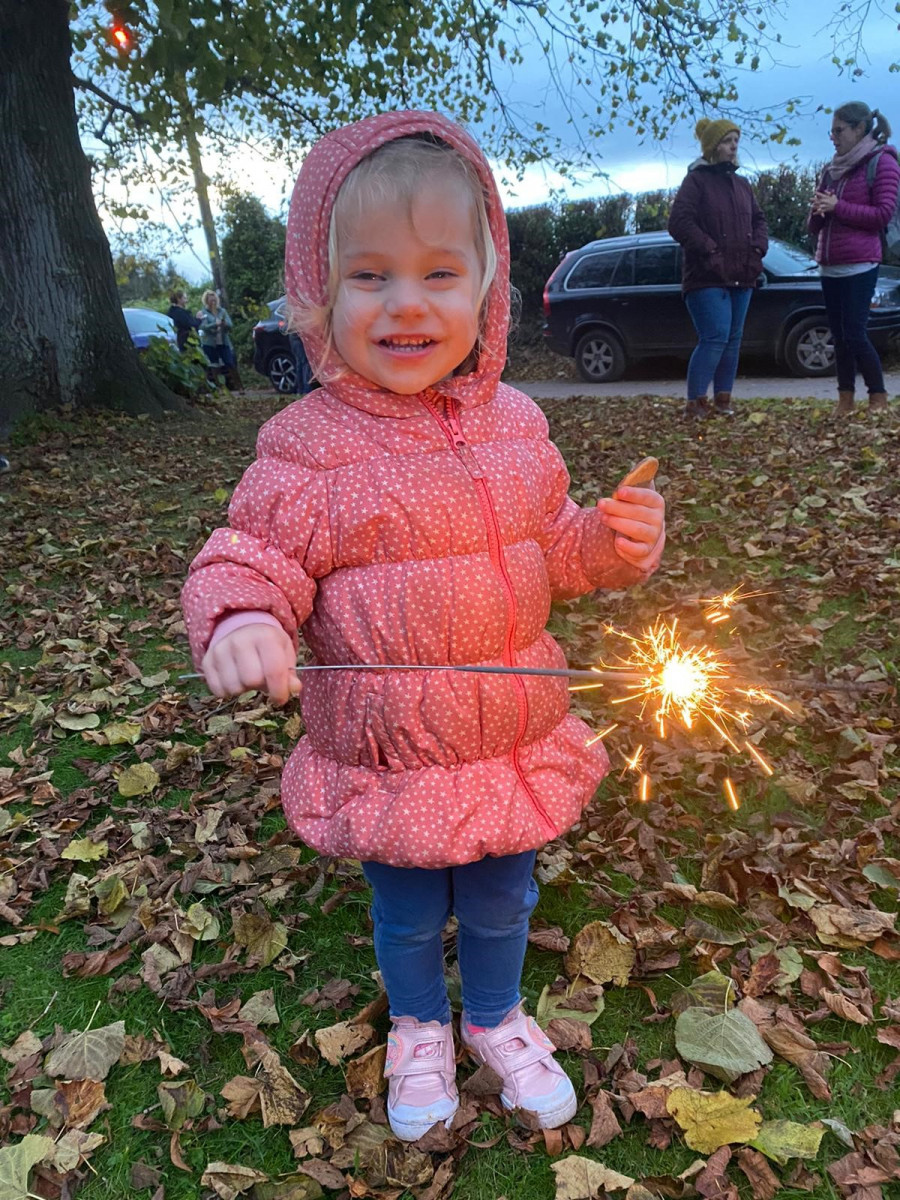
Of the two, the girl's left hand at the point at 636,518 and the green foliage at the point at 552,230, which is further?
the green foliage at the point at 552,230

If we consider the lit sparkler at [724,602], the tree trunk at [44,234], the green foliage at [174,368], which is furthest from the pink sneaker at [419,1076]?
the green foliage at [174,368]

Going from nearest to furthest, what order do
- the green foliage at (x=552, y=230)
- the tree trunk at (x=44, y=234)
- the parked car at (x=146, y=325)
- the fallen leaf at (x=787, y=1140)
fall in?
the fallen leaf at (x=787, y=1140)
the tree trunk at (x=44, y=234)
the parked car at (x=146, y=325)
the green foliage at (x=552, y=230)

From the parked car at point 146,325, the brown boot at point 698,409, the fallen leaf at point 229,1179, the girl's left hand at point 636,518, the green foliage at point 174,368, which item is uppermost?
the parked car at point 146,325

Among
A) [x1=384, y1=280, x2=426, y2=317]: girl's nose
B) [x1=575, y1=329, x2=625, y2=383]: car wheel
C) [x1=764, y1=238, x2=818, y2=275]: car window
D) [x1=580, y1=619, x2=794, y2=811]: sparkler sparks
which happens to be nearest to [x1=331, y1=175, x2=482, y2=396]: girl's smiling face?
[x1=384, y1=280, x2=426, y2=317]: girl's nose

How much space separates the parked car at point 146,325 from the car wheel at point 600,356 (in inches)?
291

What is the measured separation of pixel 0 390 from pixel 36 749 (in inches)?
274

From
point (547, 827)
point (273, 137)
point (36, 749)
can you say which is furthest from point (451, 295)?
point (273, 137)

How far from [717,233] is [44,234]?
22.4 feet

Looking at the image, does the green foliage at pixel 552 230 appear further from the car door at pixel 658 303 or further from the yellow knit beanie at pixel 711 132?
the yellow knit beanie at pixel 711 132

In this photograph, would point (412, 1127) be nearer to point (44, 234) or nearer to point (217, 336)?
point (44, 234)

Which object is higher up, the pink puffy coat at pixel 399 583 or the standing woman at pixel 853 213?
the standing woman at pixel 853 213

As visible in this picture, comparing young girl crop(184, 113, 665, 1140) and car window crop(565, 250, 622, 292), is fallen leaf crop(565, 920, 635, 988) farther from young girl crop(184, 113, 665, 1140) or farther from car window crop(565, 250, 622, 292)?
car window crop(565, 250, 622, 292)

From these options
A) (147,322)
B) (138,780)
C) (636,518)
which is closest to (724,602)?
(636,518)

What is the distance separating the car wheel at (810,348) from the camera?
39.7ft
